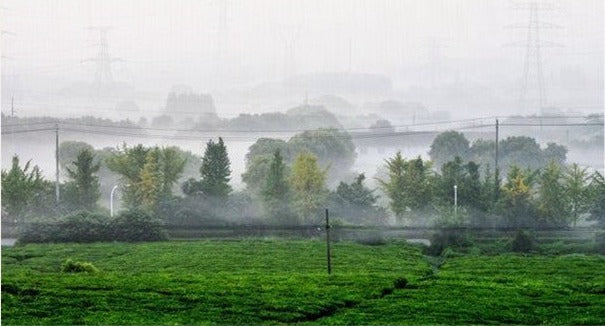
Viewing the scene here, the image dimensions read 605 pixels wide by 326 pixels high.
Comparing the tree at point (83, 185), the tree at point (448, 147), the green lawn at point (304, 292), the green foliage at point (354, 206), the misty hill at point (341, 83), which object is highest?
the misty hill at point (341, 83)

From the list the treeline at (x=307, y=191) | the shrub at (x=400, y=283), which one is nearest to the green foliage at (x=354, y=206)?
the treeline at (x=307, y=191)

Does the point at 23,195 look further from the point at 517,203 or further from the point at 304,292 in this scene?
the point at 304,292

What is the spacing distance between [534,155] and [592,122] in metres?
1.08

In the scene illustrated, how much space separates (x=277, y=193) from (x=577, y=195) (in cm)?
345

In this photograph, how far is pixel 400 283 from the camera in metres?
8.09

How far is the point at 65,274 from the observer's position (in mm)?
8359

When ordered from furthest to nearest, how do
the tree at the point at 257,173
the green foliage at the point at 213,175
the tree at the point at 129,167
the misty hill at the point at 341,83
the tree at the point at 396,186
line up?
the misty hill at the point at 341,83
the tree at the point at 257,173
the tree at the point at 129,167
the green foliage at the point at 213,175
the tree at the point at 396,186

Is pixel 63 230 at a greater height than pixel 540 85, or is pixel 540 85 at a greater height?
pixel 540 85

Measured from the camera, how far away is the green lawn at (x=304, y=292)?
680 centimetres

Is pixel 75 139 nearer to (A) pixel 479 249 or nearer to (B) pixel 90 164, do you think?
(B) pixel 90 164

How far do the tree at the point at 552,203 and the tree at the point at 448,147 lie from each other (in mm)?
1841

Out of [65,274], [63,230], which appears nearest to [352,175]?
[63,230]

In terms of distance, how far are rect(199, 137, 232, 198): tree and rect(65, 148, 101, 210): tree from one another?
1.28 meters

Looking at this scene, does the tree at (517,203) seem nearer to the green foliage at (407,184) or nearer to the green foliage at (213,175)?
the green foliage at (407,184)
